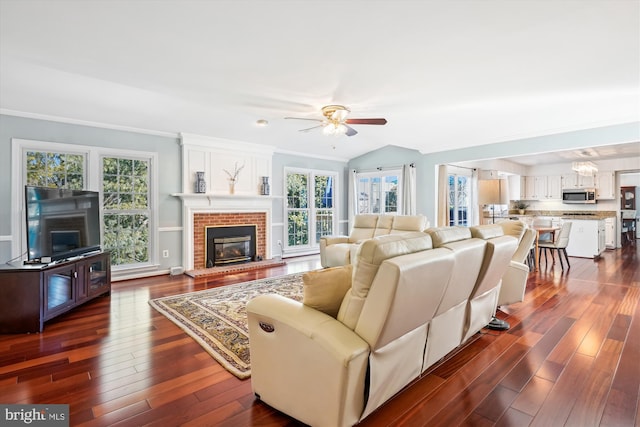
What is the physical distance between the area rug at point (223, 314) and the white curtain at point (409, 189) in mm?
3467

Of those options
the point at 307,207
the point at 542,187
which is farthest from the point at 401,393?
the point at 542,187

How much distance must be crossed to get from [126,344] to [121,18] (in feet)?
8.44

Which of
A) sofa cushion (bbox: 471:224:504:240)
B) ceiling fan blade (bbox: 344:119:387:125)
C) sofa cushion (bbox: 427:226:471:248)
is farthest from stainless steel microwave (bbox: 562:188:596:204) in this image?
sofa cushion (bbox: 427:226:471:248)

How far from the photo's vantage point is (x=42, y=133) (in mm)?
4383

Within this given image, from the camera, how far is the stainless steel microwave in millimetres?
8344

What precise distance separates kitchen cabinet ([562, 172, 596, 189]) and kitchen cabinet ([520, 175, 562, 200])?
135mm

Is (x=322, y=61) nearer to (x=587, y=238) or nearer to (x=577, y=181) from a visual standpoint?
(x=587, y=238)

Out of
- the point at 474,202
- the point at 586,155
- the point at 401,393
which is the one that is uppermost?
the point at 586,155

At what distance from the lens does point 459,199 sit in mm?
8008

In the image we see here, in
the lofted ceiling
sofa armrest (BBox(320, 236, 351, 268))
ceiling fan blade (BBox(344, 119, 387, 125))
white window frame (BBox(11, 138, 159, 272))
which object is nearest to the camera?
ceiling fan blade (BBox(344, 119, 387, 125))

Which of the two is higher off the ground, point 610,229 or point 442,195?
point 442,195

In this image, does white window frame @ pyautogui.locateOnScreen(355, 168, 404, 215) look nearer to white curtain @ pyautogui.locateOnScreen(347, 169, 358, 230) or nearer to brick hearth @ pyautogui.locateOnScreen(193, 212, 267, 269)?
white curtain @ pyautogui.locateOnScreen(347, 169, 358, 230)

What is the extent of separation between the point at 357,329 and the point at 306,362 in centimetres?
31

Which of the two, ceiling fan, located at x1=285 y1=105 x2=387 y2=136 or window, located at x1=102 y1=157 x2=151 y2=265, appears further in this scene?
window, located at x1=102 y1=157 x2=151 y2=265
